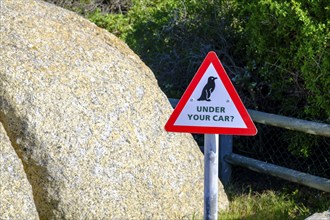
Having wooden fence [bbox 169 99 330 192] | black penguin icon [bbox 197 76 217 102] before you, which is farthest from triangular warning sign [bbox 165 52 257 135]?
wooden fence [bbox 169 99 330 192]

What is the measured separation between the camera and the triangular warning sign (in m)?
4.18

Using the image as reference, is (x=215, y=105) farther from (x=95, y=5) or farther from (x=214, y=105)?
(x=95, y=5)

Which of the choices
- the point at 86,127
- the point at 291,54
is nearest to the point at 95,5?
the point at 291,54

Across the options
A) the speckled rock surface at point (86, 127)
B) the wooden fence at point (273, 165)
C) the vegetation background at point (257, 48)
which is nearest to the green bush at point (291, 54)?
the vegetation background at point (257, 48)

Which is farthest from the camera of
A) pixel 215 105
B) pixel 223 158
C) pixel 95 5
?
pixel 95 5

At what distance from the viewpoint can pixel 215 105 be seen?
4195 mm

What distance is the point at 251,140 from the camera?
7352 millimetres

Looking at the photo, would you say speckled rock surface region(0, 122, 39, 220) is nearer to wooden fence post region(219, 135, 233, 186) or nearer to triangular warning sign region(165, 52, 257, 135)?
triangular warning sign region(165, 52, 257, 135)

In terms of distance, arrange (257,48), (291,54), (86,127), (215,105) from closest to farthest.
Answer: (215,105) → (86,127) → (291,54) → (257,48)

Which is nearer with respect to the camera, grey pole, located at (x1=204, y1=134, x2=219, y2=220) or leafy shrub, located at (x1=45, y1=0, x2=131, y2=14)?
grey pole, located at (x1=204, y1=134, x2=219, y2=220)

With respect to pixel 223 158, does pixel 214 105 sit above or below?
above

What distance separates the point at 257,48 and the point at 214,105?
2.69m

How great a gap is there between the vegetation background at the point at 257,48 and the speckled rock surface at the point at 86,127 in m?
1.16


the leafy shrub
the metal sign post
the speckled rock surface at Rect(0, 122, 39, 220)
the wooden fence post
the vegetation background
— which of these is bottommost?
the leafy shrub
